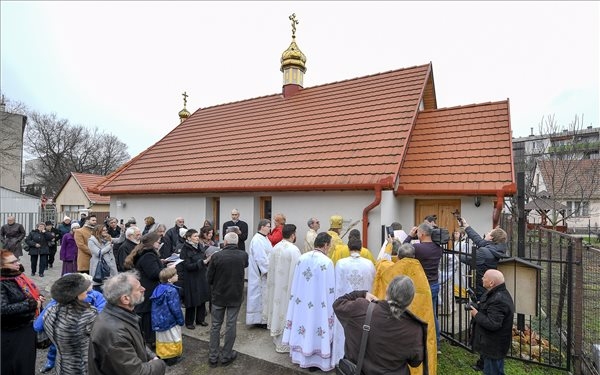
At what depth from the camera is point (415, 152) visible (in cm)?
905

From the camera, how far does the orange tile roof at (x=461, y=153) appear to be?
759 cm

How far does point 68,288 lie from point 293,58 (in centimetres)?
1255

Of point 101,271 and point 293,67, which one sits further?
point 293,67

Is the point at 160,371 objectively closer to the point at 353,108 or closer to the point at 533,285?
the point at 533,285

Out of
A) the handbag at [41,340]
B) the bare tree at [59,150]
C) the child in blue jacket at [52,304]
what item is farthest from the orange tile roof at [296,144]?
the bare tree at [59,150]

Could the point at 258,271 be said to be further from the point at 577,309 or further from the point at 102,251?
the point at 577,309

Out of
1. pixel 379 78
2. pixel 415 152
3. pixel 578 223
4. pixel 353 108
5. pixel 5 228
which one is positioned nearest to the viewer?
pixel 415 152

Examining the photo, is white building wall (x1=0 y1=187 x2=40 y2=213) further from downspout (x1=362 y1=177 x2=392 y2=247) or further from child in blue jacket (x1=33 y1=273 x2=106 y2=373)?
downspout (x1=362 y1=177 x2=392 y2=247)

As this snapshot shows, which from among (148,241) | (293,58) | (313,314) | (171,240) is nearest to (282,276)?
(313,314)

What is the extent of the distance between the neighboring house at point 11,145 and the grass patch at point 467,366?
116ft

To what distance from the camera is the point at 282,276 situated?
5.64m

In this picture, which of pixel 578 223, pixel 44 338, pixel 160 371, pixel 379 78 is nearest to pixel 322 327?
pixel 160 371

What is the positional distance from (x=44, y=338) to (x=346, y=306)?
3.20 metres

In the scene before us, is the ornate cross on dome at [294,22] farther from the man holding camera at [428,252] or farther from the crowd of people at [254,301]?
the man holding camera at [428,252]
